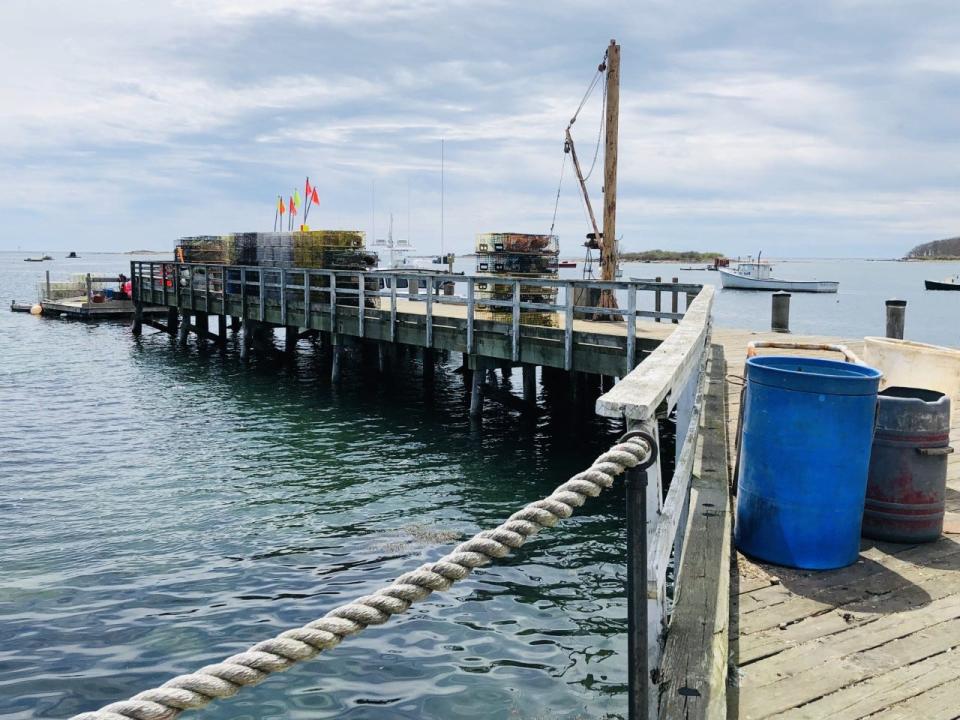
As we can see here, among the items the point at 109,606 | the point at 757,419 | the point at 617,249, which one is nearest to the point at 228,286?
the point at 617,249

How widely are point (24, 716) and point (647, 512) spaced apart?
539 cm

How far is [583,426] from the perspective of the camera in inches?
604

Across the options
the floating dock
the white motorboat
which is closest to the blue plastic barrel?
the floating dock

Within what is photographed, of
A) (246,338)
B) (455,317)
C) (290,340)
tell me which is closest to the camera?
(455,317)

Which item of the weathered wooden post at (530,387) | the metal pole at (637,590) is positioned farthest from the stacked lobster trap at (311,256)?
the metal pole at (637,590)

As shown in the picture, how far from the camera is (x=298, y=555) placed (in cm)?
857

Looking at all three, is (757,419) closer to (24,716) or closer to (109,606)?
(24,716)

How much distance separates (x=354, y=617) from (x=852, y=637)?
8.90ft

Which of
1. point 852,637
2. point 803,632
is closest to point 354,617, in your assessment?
point 803,632

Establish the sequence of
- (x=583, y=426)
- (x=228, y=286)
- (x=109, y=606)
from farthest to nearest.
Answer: (x=228, y=286), (x=583, y=426), (x=109, y=606)

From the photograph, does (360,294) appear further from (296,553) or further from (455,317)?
(296,553)

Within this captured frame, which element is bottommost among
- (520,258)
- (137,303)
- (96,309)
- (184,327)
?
(184,327)

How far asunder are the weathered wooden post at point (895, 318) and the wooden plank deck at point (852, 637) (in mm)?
11862

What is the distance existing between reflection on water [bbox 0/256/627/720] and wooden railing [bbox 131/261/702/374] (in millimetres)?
2275
